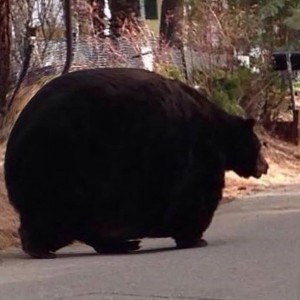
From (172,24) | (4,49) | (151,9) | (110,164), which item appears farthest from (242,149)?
(151,9)

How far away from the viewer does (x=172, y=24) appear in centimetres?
2316

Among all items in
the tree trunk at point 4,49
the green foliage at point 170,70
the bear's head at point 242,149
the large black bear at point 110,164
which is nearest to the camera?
the large black bear at point 110,164

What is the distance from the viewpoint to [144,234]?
34.9 ft

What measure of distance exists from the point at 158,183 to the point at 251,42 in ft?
40.1

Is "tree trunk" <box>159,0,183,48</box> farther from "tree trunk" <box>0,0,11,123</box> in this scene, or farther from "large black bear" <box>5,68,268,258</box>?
"large black bear" <box>5,68,268,258</box>

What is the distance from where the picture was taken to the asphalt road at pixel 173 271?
807 centimetres

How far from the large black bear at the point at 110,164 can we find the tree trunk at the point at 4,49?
18.8ft

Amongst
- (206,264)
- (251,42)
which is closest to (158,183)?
(206,264)

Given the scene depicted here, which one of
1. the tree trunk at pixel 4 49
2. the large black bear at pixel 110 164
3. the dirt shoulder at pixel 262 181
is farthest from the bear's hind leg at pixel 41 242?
the tree trunk at pixel 4 49

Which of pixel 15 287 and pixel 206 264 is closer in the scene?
pixel 15 287

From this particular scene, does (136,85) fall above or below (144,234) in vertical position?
above

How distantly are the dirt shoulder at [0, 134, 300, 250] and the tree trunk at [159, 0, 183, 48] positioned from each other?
7.47ft

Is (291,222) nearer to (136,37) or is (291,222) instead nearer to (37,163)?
(37,163)

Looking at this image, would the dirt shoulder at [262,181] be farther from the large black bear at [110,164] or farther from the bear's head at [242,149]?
the bear's head at [242,149]
